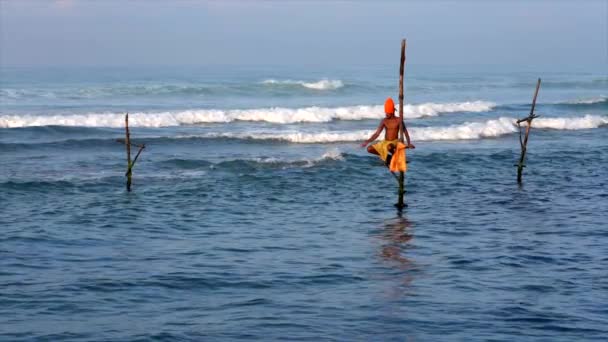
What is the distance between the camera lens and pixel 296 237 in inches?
565

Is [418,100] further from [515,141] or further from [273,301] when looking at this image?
[273,301]

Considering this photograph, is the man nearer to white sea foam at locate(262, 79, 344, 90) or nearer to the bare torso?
the bare torso

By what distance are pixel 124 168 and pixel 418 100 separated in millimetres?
27137

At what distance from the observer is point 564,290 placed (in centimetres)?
1105

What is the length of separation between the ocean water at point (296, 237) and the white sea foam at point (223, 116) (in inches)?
52.9

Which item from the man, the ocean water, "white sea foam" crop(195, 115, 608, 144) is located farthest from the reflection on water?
"white sea foam" crop(195, 115, 608, 144)

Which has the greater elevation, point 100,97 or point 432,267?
point 100,97

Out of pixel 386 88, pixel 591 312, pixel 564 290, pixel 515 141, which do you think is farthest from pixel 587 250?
pixel 386 88

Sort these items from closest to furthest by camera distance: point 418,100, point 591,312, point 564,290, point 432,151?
point 591,312, point 564,290, point 432,151, point 418,100

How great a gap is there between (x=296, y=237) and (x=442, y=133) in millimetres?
16703

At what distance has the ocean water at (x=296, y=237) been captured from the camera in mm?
9922

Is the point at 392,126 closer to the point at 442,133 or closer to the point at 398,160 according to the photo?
the point at 398,160

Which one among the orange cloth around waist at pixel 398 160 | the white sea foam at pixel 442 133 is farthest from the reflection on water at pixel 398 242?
the white sea foam at pixel 442 133

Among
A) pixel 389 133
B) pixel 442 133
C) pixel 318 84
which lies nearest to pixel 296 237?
pixel 389 133
